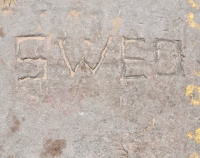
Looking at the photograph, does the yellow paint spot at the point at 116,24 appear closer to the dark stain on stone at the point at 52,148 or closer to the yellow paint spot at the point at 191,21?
the yellow paint spot at the point at 191,21

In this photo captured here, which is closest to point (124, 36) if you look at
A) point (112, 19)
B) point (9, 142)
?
point (112, 19)

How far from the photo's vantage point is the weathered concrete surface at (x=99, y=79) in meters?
1.54

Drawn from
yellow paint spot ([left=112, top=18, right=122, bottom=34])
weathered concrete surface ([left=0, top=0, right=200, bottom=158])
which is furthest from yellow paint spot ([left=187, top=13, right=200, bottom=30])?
yellow paint spot ([left=112, top=18, right=122, bottom=34])

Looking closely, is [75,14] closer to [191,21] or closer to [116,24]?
[116,24]

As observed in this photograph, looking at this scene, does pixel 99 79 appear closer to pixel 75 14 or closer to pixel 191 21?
pixel 75 14

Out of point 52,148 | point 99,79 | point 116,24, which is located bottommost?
point 52,148

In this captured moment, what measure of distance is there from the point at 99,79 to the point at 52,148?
354mm

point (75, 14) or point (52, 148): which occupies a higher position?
point (75, 14)

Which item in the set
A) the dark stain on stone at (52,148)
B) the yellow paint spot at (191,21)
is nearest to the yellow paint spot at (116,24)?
the yellow paint spot at (191,21)

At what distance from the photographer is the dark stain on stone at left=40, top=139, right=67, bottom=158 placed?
1.55 metres

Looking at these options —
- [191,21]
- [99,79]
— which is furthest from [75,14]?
[191,21]

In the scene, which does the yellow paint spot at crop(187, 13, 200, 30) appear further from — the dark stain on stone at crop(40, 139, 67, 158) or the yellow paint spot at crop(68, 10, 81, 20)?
the dark stain on stone at crop(40, 139, 67, 158)

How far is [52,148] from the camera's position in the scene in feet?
5.08

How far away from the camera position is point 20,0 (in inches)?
60.4
